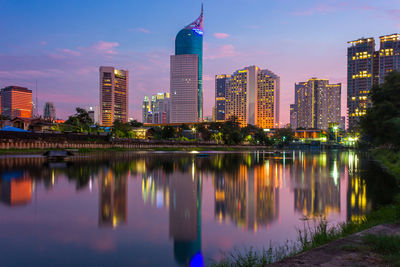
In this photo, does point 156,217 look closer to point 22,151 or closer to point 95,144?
point 22,151

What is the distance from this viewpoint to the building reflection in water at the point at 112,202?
1622 centimetres

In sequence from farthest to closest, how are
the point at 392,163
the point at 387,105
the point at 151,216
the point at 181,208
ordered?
the point at 392,163 < the point at 387,105 < the point at 181,208 < the point at 151,216

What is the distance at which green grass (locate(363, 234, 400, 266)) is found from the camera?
787 centimetres

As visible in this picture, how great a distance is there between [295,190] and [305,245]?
1603 cm

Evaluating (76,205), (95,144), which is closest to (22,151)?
(95,144)

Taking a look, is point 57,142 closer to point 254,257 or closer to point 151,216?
point 151,216

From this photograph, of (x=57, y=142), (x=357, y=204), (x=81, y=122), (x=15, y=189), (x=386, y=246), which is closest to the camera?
(x=386, y=246)

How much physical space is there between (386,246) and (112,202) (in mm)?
16356

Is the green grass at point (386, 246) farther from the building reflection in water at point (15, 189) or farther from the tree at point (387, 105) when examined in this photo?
the tree at point (387, 105)

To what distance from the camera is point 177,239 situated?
13.2 metres

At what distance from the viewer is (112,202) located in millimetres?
20734

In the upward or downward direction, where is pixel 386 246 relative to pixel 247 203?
upward

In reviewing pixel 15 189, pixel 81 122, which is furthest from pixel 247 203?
pixel 81 122

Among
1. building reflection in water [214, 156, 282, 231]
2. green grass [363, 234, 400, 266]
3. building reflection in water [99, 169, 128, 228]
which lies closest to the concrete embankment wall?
building reflection in water [99, 169, 128, 228]
